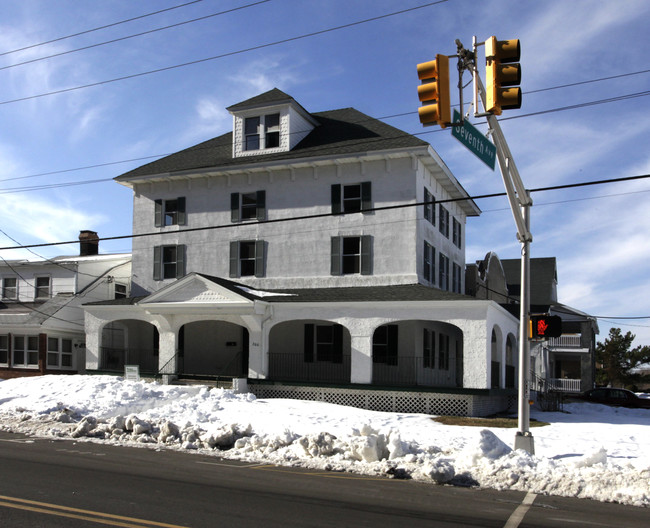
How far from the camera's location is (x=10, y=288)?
3547 centimetres

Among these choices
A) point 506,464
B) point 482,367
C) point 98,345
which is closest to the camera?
point 506,464

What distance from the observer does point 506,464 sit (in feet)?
39.1

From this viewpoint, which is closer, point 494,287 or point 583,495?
point 583,495

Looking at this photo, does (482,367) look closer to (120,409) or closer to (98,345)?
(120,409)

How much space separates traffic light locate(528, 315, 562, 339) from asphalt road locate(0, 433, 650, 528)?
161 inches

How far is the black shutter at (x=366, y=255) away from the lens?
88.6ft

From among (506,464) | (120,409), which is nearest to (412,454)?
(506,464)

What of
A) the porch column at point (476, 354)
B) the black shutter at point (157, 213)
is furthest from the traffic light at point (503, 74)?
the black shutter at point (157, 213)

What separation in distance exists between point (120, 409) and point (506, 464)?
1160cm

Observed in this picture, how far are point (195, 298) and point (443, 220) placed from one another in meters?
12.2

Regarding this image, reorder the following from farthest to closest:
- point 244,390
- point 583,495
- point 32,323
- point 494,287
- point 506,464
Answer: point 494,287
point 32,323
point 244,390
point 506,464
point 583,495

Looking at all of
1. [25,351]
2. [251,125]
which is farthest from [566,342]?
[25,351]

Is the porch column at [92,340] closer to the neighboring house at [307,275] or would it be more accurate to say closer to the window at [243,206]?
the neighboring house at [307,275]

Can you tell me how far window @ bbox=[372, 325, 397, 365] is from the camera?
85.9ft
